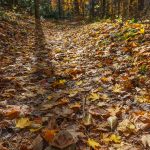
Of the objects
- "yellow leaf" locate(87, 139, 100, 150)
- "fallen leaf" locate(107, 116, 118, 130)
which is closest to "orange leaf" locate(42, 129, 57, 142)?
"yellow leaf" locate(87, 139, 100, 150)

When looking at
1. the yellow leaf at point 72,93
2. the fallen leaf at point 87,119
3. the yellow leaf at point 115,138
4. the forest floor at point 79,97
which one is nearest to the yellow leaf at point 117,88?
the forest floor at point 79,97

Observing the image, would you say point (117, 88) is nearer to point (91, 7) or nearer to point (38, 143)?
point (38, 143)

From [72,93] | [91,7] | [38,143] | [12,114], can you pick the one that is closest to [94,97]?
[72,93]

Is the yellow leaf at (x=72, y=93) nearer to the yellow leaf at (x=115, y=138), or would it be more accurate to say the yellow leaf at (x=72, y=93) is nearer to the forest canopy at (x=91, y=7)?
the yellow leaf at (x=115, y=138)

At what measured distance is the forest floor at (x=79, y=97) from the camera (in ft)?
11.1

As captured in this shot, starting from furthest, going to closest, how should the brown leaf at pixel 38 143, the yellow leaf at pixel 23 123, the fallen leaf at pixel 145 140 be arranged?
the yellow leaf at pixel 23 123 < the fallen leaf at pixel 145 140 < the brown leaf at pixel 38 143

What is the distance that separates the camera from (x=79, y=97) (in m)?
4.69

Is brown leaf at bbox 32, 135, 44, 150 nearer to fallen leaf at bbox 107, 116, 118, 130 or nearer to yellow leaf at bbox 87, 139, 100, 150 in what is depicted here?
yellow leaf at bbox 87, 139, 100, 150

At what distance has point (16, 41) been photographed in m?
9.88

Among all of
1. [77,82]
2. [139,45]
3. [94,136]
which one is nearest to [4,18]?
[139,45]

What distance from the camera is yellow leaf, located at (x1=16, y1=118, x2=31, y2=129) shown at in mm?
3656

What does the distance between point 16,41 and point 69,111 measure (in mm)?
6375

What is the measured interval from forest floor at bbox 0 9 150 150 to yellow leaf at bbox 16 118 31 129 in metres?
0.01

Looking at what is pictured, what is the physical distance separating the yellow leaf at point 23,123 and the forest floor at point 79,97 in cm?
1
